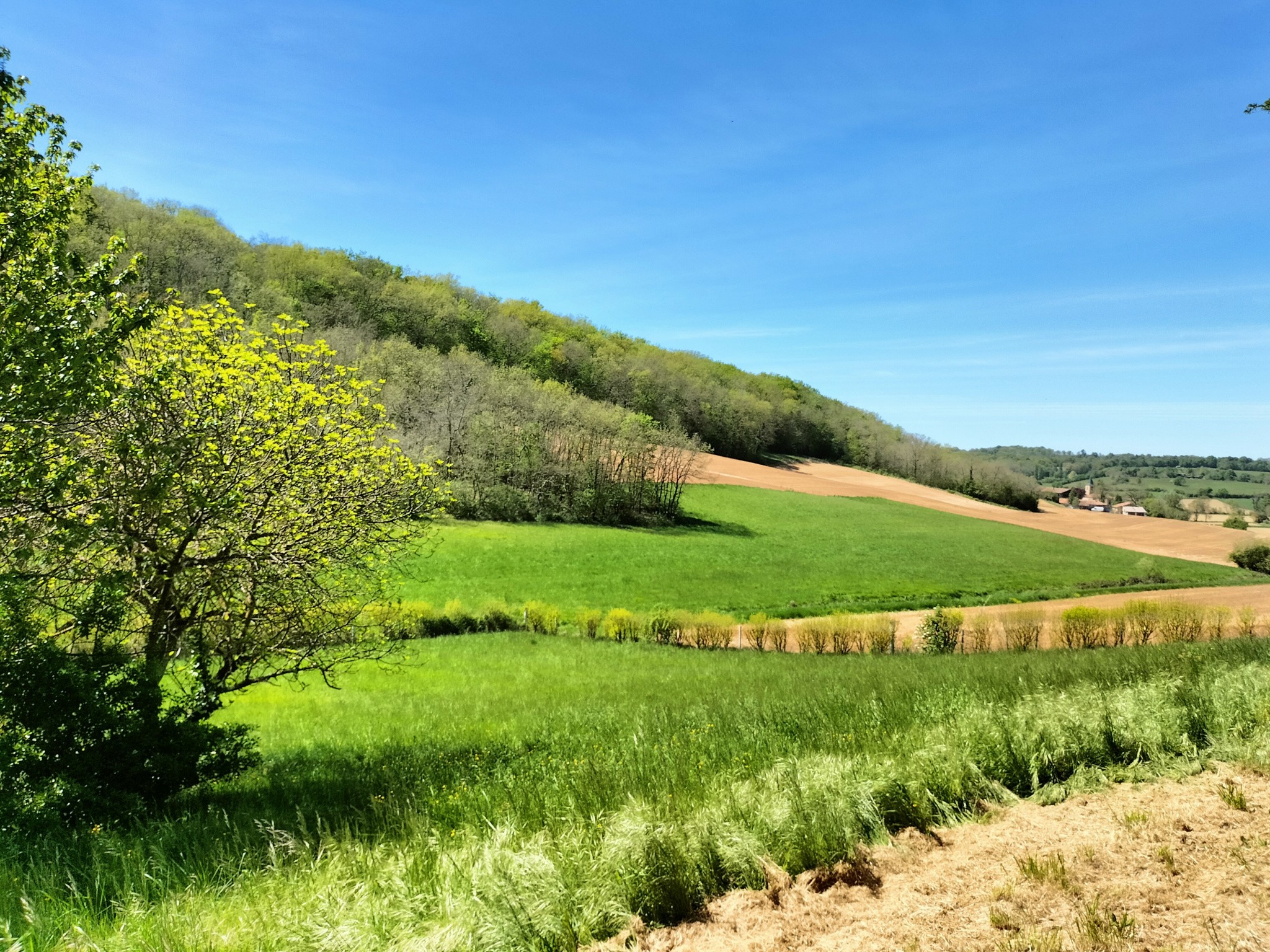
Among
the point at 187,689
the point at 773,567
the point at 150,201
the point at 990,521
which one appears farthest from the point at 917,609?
the point at 150,201

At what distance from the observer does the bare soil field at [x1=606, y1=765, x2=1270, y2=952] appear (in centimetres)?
376

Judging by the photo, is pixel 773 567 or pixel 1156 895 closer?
pixel 1156 895

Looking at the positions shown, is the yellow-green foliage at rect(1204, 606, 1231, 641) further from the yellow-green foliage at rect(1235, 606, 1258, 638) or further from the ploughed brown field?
the ploughed brown field

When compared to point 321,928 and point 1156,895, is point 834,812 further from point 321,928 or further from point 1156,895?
point 321,928

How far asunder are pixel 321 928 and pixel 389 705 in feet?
42.6

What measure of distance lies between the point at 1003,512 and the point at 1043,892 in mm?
103995

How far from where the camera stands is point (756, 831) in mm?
5262

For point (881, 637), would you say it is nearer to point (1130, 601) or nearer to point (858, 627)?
point (858, 627)

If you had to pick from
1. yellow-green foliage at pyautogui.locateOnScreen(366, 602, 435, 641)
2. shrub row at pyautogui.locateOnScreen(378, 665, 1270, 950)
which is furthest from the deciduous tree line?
yellow-green foliage at pyautogui.locateOnScreen(366, 602, 435, 641)

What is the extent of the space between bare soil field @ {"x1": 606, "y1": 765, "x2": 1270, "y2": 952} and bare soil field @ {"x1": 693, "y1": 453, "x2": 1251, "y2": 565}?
211ft

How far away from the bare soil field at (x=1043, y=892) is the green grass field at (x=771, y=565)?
71.5 feet

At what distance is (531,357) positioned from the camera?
9994 cm

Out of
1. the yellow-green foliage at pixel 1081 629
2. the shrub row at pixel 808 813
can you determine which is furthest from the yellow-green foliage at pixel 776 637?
the shrub row at pixel 808 813

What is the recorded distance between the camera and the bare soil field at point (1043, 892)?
3.76 metres
